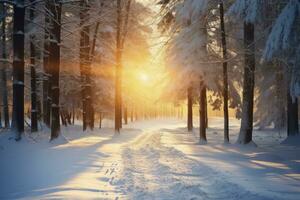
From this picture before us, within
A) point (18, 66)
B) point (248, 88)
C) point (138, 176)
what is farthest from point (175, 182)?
point (248, 88)

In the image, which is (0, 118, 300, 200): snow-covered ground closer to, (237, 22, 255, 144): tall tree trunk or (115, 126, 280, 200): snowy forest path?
(115, 126, 280, 200): snowy forest path

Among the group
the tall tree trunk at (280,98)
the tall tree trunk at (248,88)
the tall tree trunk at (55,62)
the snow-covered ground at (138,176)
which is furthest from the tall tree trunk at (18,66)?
the tall tree trunk at (280,98)

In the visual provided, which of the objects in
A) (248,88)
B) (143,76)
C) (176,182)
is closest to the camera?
(176,182)

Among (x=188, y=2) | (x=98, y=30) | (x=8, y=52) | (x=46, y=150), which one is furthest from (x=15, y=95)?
(x=8, y=52)

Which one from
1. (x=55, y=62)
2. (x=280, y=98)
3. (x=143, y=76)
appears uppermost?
(x=143, y=76)

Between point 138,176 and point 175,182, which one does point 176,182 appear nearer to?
point 175,182

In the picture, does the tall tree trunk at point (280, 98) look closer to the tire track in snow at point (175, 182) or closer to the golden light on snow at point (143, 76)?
the tire track in snow at point (175, 182)

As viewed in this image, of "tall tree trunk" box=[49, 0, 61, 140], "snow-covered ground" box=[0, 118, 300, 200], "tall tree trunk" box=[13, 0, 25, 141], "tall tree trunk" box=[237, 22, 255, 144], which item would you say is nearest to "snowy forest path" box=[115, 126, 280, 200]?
"snow-covered ground" box=[0, 118, 300, 200]

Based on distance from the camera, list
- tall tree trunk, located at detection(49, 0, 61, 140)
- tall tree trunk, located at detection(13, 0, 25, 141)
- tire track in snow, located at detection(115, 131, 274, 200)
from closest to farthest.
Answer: tire track in snow, located at detection(115, 131, 274, 200) < tall tree trunk, located at detection(13, 0, 25, 141) < tall tree trunk, located at detection(49, 0, 61, 140)

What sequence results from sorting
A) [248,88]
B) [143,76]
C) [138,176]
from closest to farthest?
[138,176] → [248,88] → [143,76]

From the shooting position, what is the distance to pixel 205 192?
625cm

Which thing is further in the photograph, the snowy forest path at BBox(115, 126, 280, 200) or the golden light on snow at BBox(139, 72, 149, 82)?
the golden light on snow at BBox(139, 72, 149, 82)

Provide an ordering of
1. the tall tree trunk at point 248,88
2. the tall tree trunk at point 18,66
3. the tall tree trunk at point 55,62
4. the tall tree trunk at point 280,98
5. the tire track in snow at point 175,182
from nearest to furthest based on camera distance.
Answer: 1. the tire track in snow at point 175,182
2. the tall tree trunk at point 18,66
3. the tall tree trunk at point 55,62
4. the tall tree trunk at point 248,88
5. the tall tree trunk at point 280,98

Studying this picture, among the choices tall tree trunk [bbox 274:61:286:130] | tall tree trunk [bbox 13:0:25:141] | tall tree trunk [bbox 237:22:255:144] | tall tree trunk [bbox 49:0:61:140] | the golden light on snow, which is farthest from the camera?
the golden light on snow
